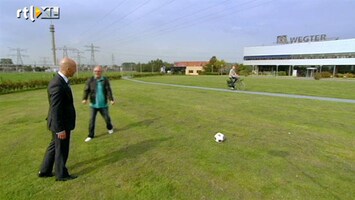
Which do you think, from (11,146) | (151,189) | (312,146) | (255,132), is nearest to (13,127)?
(11,146)

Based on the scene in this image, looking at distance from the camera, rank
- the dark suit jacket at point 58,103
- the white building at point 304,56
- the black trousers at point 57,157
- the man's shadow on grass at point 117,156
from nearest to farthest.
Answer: the dark suit jacket at point 58,103 < the black trousers at point 57,157 < the man's shadow on grass at point 117,156 < the white building at point 304,56

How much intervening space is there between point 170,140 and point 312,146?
126 inches

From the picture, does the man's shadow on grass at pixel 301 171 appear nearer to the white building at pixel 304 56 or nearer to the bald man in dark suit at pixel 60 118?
the bald man in dark suit at pixel 60 118

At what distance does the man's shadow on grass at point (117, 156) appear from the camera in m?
4.31

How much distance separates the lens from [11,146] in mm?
5426

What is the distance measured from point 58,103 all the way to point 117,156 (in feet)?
5.94

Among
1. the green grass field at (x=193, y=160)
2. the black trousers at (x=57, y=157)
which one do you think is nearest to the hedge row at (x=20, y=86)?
the green grass field at (x=193, y=160)

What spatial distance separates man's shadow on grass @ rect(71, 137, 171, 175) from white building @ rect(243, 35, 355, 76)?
6576 cm

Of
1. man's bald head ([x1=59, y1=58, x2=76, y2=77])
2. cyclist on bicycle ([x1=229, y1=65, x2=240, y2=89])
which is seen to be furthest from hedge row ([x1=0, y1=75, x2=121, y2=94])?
man's bald head ([x1=59, y1=58, x2=76, y2=77])

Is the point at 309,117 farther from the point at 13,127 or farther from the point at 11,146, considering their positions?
the point at 13,127

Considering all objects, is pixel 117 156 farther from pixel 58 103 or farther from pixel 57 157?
pixel 58 103

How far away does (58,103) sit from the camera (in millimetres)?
3416

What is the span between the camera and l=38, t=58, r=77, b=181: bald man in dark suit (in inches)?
134

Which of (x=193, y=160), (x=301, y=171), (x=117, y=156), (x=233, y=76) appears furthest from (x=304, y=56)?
(x=117, y=156)
